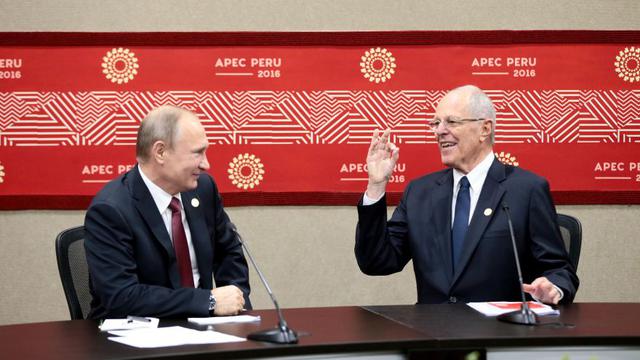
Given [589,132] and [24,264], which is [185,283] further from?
[589,132]

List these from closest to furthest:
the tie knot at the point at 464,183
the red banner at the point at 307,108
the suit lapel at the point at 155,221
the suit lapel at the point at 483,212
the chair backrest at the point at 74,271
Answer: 1. the suit lapel at the point at 155,221
2. the chair backrest at the point at 74,271
3. the suit lapel at the point at 483,212
4. the tie knot at the point at 464,183
5. the red banner at the point at 307,108

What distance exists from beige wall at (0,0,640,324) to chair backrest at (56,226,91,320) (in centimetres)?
112

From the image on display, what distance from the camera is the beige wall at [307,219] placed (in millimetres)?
4031

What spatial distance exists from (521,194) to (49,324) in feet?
5.46

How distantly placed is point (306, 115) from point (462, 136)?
112 centimetres

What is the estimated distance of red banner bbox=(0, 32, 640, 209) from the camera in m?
4.02

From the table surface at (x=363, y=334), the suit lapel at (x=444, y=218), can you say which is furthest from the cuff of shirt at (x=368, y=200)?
the table surface at (x=363, y=334)

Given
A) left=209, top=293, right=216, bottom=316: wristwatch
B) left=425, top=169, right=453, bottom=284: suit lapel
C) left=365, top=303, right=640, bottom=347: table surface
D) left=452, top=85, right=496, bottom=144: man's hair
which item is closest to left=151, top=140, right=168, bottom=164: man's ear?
left=209, top=293, right=216, bottom=316: wristwatch

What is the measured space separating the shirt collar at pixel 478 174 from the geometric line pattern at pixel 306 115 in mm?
939

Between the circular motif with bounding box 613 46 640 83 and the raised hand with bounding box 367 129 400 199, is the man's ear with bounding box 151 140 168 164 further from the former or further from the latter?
the circular motif with bounding box 613 46 640 83

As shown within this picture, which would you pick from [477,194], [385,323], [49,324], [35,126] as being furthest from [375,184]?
[35,126]

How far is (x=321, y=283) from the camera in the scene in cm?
418

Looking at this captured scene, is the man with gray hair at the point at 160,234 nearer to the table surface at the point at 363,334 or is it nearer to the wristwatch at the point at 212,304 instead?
the wristwatch at the point at 212,304

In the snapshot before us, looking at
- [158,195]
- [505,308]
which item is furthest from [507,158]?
[158,195]
